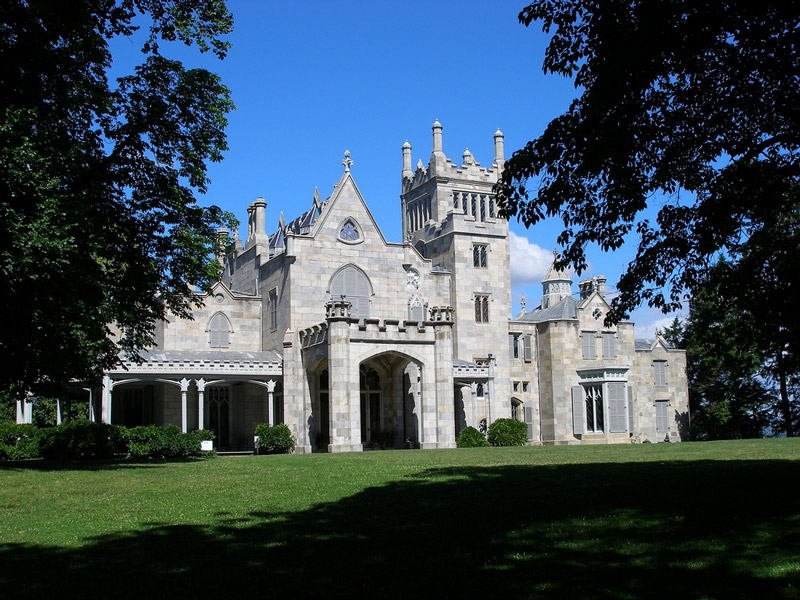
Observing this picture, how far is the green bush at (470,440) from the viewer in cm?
3912

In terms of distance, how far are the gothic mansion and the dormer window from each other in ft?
0.25

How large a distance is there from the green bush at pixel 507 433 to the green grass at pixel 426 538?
2462 centimetres

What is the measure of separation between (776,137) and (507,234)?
122 feet

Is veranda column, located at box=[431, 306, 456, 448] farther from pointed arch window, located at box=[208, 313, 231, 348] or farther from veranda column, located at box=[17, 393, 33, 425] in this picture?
veranda column, located at box=[17, 393, 33, 425]

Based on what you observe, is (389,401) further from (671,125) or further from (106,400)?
(671,125)

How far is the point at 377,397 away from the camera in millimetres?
42406

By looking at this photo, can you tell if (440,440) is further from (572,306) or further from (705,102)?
(705,102)

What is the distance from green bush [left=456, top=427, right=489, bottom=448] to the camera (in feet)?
128

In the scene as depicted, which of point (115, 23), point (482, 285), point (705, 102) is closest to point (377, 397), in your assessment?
point (482, 285)

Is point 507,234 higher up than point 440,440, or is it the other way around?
point 507,234

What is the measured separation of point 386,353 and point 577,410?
15.9m

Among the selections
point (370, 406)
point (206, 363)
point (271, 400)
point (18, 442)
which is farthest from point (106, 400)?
point (370, 406)

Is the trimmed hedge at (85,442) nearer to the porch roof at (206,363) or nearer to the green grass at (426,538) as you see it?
the porch roof at (206,363)

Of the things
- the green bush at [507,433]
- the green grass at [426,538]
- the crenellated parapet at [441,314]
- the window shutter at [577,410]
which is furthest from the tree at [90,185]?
the window shutter at [577,410]
